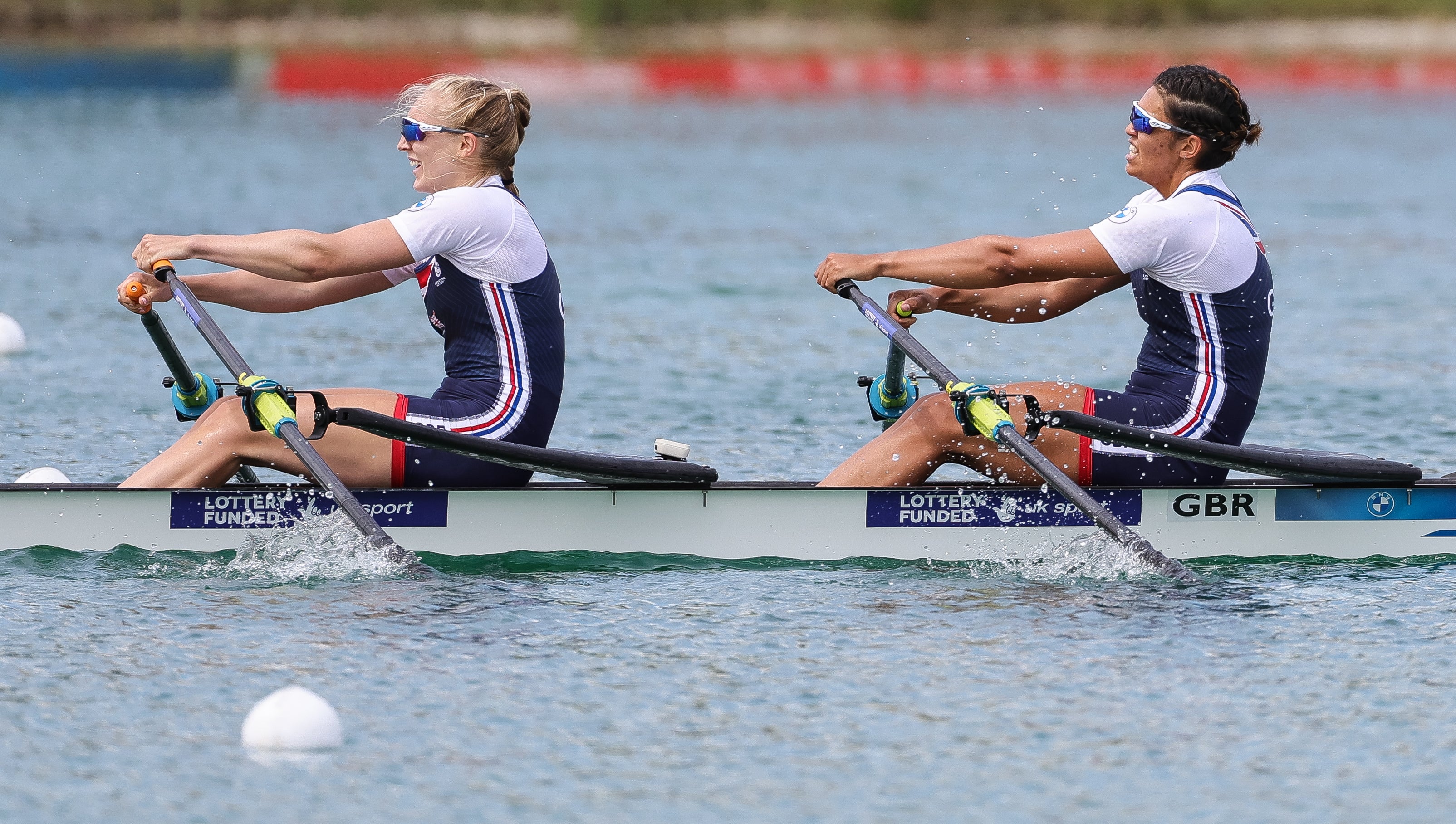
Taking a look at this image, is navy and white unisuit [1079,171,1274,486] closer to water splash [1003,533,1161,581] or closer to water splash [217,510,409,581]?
water splash [1003,533,1161,581]

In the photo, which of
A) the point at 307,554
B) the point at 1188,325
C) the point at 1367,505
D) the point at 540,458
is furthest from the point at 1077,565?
the point at 307,554

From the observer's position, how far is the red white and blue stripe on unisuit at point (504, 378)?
21.2 ft

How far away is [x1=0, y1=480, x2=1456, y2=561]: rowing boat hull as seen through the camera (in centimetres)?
664

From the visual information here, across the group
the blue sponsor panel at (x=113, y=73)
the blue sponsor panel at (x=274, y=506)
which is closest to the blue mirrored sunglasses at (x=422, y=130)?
the blue sponsor panel at (x=274, y=506)

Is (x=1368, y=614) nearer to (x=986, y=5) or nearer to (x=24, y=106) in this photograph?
(x=24, y=106)

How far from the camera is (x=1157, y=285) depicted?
6566 millimetres

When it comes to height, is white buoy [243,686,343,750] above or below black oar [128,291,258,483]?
below

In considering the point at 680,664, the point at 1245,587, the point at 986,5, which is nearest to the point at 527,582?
the point at 680,664

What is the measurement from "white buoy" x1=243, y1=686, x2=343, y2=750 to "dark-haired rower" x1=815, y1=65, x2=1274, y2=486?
2290mm

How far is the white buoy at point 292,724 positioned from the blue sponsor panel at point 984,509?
91.8 inches

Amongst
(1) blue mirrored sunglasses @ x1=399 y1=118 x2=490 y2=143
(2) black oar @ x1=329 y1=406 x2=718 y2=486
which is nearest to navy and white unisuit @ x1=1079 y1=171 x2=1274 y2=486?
(2) black oar @ x1=329 y1=406 x2=718 y2=486

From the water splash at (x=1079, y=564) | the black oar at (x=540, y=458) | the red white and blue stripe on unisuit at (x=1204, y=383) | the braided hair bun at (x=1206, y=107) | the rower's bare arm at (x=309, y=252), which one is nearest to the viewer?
the rower's bare arm at (x=309, y=252)

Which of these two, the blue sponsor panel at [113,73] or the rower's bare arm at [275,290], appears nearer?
the rower's bare arm at [275,290]

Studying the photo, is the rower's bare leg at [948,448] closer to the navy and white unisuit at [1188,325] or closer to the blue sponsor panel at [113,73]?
the navy and white unisuit at [1188,325]
